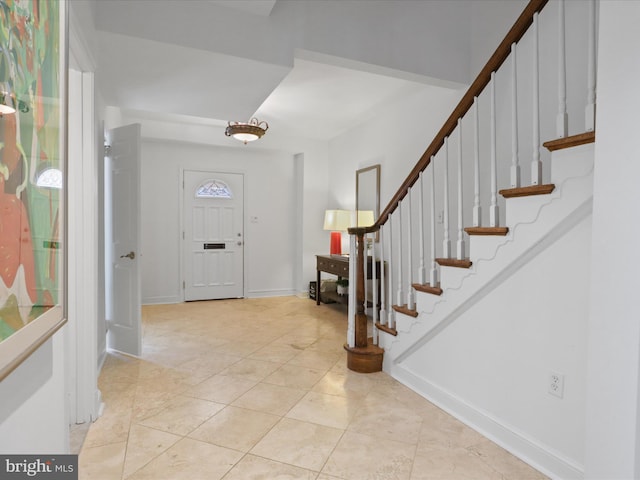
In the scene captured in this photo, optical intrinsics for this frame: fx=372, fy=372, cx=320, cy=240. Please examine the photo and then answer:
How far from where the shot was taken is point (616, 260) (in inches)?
49.3

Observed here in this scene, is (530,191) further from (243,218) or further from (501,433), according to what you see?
(243,218)

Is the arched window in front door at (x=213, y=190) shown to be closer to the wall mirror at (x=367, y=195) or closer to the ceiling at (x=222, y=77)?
the ceiling at (x=222, y=77)

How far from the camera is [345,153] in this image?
5.49m

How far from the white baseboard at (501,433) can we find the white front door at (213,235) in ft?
12.5

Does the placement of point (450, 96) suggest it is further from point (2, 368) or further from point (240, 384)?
point (2, 368)

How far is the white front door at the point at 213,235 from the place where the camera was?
5.61 metres

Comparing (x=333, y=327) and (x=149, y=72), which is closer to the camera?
(x=149, y=72)

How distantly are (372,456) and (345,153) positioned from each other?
4.34 metres

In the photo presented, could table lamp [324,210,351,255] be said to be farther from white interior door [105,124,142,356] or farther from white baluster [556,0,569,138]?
white baluster [556,0,569,138]

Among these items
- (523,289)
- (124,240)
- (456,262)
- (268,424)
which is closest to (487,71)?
(456,262)

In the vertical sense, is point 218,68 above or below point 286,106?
below

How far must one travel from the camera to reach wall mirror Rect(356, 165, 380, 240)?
15.2 feet

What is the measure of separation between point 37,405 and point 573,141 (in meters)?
2.12

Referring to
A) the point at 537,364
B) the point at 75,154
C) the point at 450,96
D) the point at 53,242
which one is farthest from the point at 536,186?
the point at 75,154
